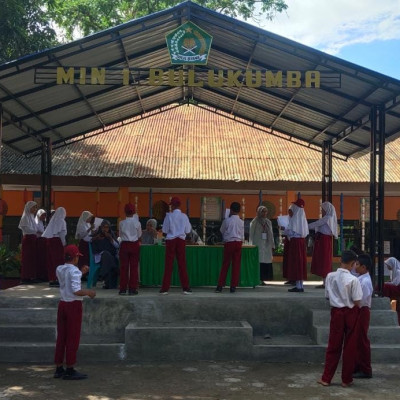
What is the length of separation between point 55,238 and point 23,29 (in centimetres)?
644

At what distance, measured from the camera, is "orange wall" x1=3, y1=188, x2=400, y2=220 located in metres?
16.2

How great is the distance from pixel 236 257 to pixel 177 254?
3.35 feet

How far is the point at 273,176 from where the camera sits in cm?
1505

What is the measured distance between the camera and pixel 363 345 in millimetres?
6039

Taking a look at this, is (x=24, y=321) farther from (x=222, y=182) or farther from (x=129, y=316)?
(x=222, y=182)

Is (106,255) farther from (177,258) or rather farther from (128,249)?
(177,258)

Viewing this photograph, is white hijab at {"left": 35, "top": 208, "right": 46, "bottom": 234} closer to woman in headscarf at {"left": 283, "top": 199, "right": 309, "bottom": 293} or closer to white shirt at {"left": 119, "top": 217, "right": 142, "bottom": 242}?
white shirt at {"left": 119, "top": 217, "right": 142, "bottom": 242}

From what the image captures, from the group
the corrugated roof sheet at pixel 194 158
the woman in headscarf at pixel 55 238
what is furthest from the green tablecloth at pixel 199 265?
the corrugated roof sheet at pixel 194 158

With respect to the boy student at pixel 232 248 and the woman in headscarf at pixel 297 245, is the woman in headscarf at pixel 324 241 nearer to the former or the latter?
the woman in headscarf at pixel 297 245

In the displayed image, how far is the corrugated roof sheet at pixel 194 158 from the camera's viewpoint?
14977mm

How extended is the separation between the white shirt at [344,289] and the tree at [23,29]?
10.7m

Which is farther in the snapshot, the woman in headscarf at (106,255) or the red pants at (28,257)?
the red pants at (28,257)

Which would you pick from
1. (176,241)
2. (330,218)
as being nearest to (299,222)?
(330,218)

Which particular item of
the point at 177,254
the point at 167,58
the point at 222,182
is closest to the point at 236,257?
the point at 177,254
